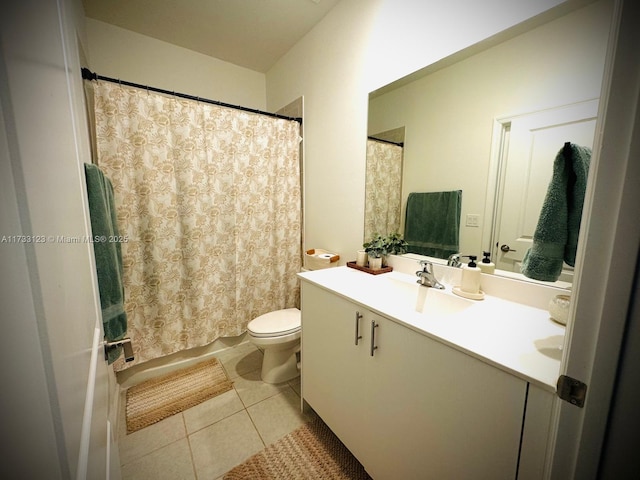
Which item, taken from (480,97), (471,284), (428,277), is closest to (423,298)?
(428,277)

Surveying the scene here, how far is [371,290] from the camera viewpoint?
1234 millimetres

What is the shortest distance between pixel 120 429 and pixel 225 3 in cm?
267

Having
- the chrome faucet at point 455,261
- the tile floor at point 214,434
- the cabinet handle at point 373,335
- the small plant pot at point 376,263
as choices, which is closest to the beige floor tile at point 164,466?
the tile floor at point 214,434

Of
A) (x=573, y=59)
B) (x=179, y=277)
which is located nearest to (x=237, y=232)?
(x=179, y=277)

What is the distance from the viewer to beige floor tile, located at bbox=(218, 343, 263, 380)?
1903 mm

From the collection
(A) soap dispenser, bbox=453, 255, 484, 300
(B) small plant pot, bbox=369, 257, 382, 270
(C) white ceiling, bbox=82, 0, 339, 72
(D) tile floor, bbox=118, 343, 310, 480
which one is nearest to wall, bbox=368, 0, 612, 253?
(A) soap dispenser, bbox=453, 255, 484, 300

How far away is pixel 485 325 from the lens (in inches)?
32.6

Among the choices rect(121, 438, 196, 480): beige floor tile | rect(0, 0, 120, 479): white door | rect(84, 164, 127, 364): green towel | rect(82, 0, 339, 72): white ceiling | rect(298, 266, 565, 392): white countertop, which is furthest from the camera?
rect(82, 0, 339, 72): white ceiling

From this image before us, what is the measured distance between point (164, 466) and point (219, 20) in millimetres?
2725

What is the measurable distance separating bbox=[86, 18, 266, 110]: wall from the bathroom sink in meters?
2.24

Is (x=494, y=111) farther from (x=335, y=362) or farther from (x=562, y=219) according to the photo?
(x=335, y=362)

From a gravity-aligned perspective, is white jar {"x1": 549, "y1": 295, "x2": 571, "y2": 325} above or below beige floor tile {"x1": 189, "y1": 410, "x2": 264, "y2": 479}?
above

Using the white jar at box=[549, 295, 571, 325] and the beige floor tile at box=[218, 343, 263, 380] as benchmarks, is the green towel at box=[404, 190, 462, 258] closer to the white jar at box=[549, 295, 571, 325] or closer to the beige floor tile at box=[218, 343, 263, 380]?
the white jar at box=[549, 295, 571, 325]

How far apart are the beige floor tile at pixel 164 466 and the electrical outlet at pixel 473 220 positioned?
5.85 feet
